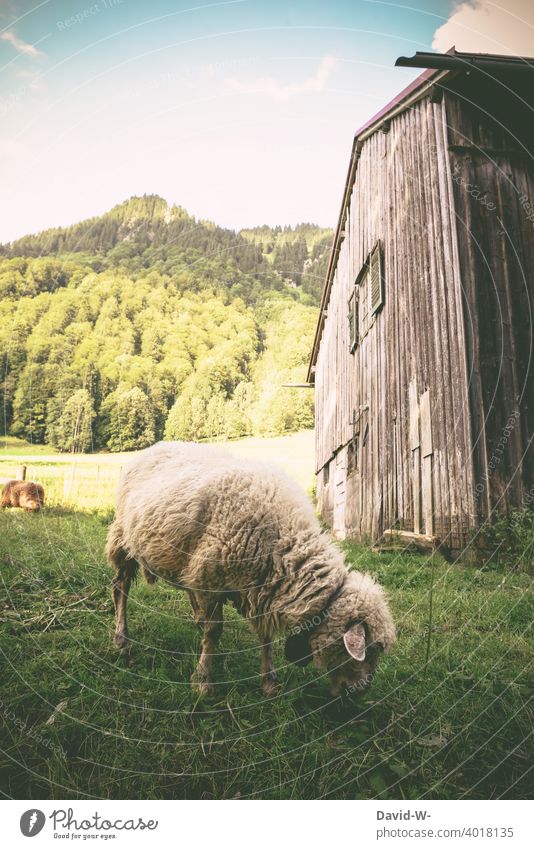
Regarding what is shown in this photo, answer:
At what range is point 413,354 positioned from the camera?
749cm

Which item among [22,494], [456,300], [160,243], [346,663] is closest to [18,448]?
[22,494]

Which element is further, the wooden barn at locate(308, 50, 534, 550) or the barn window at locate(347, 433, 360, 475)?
the barn window at locate(347, 433, 360, 475)

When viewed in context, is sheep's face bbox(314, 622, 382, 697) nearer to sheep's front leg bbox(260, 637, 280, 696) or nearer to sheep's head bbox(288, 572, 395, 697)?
sheep's head bbox(288, 572, 395, 697)

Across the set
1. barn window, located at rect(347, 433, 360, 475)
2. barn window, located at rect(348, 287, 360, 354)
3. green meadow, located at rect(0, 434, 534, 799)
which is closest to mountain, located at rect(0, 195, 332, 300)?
green meadow, located at rect(0, 434, 534, 799)

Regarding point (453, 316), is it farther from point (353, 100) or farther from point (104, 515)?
point (104, 515)

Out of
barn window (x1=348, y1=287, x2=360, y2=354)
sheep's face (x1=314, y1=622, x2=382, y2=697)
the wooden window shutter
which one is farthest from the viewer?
barn window (x1=348, y1=287, x2=360, y2=354)

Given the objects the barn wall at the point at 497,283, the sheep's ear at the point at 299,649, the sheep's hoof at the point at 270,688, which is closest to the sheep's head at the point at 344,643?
the sheep's ear at the point at 299,649

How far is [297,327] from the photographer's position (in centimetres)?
518

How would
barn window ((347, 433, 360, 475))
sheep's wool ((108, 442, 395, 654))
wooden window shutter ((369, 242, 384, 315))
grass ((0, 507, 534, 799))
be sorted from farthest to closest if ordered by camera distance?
1. barn window ((347, 433, 360, 475))
2. wooden window shutter ((369, 242, 384, 315))
3. sheep's wool ((108, 442, 395, 654))
4. grass ((0, 507, 534, 799))

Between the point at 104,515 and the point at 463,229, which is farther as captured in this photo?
the point at 463,229

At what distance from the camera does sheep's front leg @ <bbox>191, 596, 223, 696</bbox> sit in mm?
3072

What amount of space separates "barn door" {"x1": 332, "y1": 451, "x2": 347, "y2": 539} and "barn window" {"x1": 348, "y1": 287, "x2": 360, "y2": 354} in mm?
3216

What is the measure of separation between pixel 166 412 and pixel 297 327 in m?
2.30
